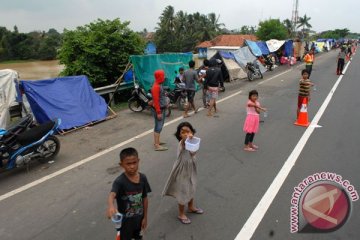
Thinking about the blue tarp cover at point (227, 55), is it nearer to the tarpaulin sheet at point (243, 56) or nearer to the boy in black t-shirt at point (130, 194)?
the tarpaulin sheet at point (243, 56)

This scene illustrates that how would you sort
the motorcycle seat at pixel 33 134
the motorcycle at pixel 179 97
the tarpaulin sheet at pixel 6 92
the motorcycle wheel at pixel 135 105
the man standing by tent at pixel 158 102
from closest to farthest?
the motorcycle seat at pixel 33 134 < the man standing by tent at pixel 158 102 < the tarpaulin sheet at pixel 6 92 < the motorcycle wheel at pixel 135 105 < the motorcycle at pixel 179 97

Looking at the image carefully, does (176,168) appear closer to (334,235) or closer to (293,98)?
(334,235)

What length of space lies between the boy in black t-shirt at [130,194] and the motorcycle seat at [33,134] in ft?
12.1

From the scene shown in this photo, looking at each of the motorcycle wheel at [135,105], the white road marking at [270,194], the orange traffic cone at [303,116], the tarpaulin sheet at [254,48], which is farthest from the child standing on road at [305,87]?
the tarpaulin sheet at [254,48]

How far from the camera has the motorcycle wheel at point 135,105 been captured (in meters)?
10.7

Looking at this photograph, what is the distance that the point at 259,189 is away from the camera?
16.8ft

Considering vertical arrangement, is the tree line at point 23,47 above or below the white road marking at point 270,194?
above

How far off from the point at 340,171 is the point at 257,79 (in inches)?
558

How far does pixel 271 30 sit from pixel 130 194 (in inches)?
2474

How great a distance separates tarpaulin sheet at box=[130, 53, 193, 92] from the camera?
11.1 meters

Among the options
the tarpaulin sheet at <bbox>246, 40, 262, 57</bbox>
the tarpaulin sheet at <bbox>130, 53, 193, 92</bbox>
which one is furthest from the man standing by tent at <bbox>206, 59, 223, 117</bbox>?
the tarpaulin sheet at <bbox>246, 40, 262, 57</bbox>

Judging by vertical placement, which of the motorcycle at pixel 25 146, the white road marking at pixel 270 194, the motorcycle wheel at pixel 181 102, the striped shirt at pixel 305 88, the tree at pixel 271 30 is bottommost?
the white road marking at pixel 270 194

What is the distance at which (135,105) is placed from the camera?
1085 centimetres

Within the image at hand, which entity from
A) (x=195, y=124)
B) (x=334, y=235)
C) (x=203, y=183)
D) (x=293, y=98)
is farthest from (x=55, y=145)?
(x=293, y=98)
